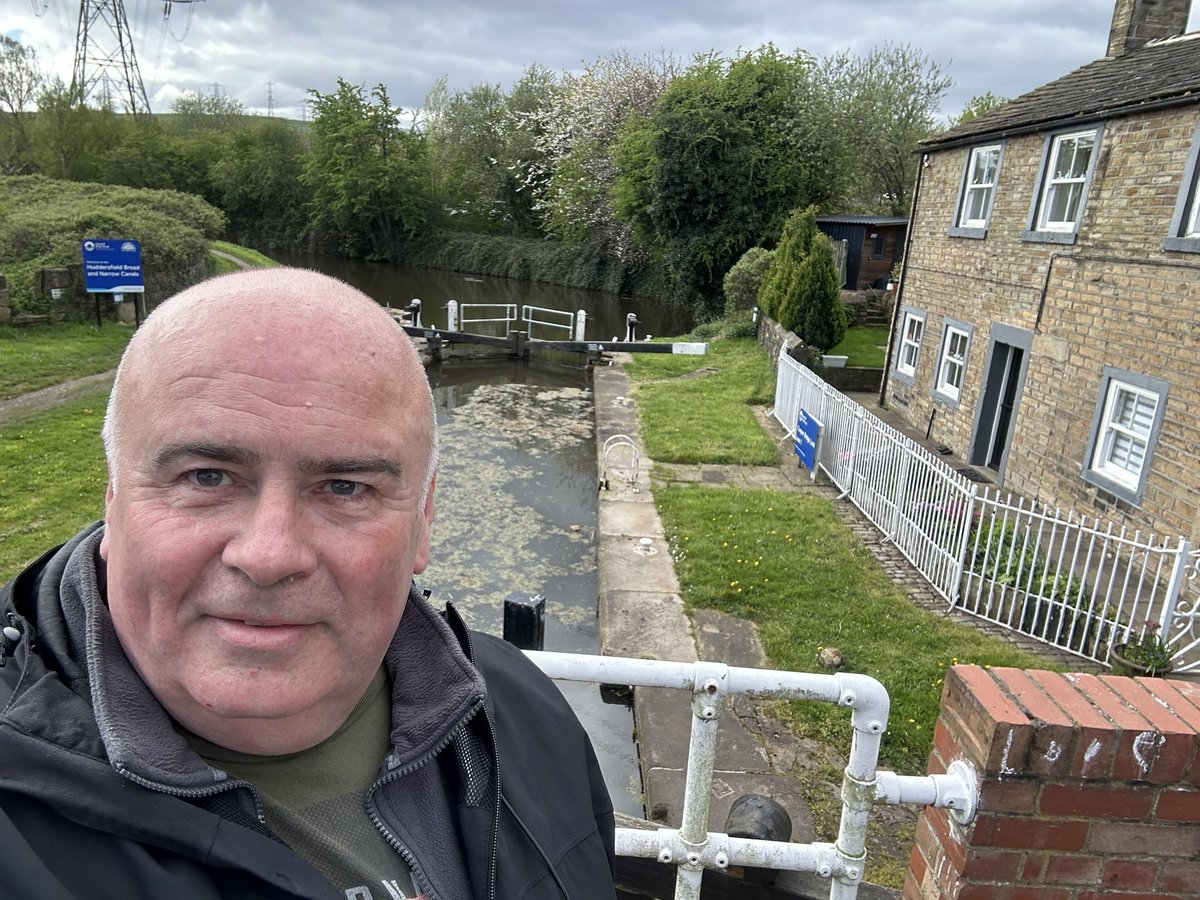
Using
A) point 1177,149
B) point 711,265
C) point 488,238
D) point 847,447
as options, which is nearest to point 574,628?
point 847,447

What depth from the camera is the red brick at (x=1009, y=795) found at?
1.95m

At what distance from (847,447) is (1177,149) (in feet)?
15.2

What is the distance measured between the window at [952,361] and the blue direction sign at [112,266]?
1484 cm

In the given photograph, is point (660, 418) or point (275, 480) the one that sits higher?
point (275, 480)

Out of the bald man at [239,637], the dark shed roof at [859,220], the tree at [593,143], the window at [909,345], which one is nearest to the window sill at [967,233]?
the window at [909,345]

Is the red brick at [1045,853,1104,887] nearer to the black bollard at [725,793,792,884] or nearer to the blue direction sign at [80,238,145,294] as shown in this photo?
the black bollard at [725,793,792,884]

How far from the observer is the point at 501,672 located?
1756mm

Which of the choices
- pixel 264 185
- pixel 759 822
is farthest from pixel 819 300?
pixel 264 185

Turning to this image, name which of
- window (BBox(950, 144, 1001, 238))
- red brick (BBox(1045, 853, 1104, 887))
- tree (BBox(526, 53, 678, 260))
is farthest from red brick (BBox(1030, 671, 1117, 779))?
tree (BBox(526, 53, 678, 260))

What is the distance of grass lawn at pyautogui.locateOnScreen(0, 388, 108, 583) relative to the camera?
6.94 metres

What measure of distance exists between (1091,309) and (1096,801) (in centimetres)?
906

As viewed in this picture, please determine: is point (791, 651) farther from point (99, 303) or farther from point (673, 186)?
point (673, 186)

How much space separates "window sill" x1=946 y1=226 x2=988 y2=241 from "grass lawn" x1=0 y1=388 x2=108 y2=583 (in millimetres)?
12104

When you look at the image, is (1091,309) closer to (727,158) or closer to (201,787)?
(201,787)
